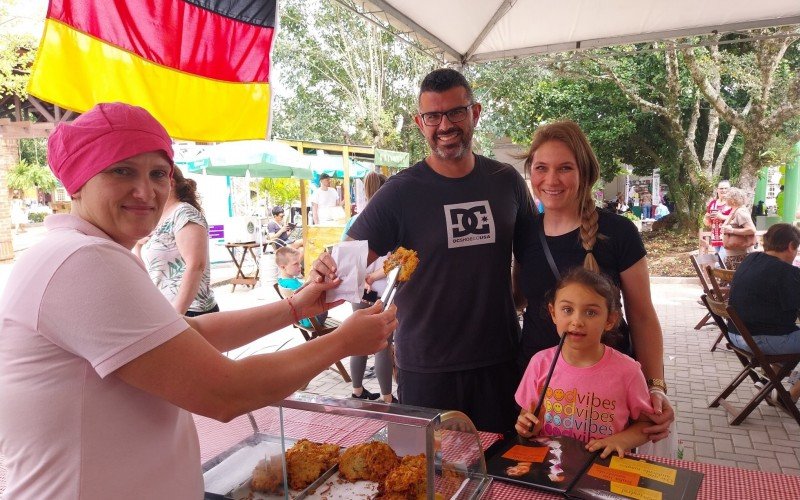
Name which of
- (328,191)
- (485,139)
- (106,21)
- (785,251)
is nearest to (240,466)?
(106,21)

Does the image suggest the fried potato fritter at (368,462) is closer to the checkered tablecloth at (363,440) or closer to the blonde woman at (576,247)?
the checkered tablecloth at (363,440)

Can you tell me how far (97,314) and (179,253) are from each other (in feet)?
8.46

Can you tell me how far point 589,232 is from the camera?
2189 millimetres

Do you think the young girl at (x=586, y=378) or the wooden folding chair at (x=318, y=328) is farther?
the wooden folding chair at (x=318, y=328)

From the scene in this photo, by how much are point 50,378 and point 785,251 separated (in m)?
5.56

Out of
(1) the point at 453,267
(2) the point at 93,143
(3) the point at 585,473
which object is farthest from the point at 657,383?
(2) the point at 93,143

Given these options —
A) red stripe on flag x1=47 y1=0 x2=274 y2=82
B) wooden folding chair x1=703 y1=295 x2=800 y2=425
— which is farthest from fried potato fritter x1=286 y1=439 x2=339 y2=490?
wooden folding chair x1=703 y1=295 x2=800 y2=425

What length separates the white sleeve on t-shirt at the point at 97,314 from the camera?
0.96 metres

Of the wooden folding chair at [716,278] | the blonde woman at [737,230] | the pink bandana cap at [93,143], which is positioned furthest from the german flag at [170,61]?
the blonde woman at [737,230]

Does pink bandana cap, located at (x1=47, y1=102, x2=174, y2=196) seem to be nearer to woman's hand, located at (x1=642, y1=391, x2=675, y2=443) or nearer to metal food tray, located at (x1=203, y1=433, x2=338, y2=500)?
metal food tray, located at (x1=203, y1=433, x2=338, y2=500)

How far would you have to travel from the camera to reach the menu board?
142cm

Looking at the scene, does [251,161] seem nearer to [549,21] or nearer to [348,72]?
[549,21]

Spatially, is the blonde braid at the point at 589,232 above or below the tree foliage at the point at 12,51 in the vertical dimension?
below

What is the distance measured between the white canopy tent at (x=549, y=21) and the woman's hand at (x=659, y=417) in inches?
173
